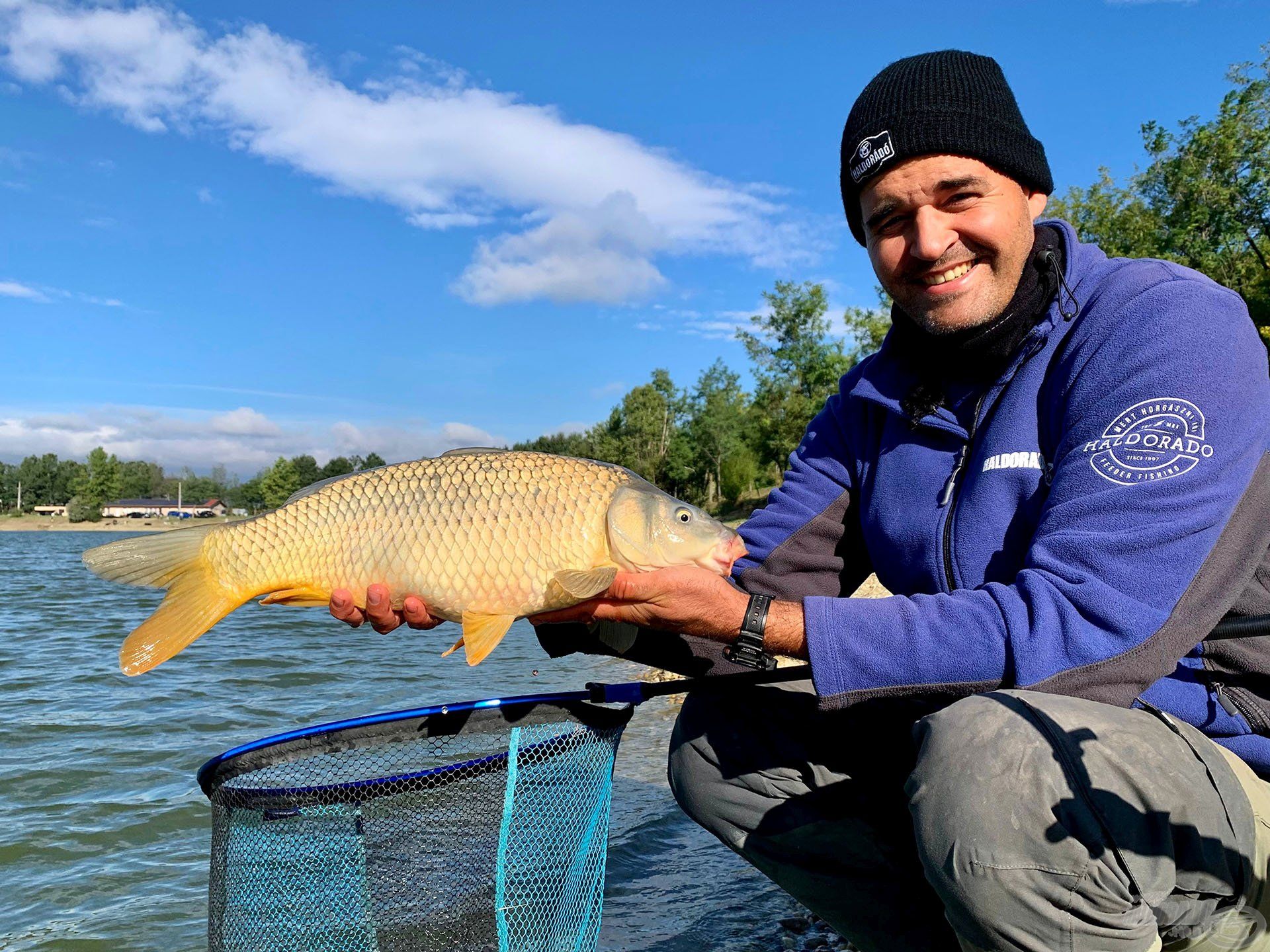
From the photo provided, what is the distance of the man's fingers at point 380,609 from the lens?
2.33 m

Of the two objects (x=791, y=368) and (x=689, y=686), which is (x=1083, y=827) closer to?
(x=689, y=686)

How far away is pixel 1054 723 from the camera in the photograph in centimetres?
149

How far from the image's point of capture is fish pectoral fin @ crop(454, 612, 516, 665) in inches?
89.6

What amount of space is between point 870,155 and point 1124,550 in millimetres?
1102

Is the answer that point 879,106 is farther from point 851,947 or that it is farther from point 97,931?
point 97,931

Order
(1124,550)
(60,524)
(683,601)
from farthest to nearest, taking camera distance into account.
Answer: (60,524) < (683,601) < (1124,550)

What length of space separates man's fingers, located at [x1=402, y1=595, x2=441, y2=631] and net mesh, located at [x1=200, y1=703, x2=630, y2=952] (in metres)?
0.28

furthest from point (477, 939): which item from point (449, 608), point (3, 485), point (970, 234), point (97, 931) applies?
point (3, 485)

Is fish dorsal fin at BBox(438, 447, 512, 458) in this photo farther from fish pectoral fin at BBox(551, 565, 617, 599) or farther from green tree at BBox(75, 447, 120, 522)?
green tree at BBox(75, 447, 120, 522)

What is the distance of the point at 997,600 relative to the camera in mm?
1657

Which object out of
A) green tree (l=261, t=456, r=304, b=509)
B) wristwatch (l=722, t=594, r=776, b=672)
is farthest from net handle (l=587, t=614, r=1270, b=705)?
green tree (l=261, t=456, r=304, b=509)

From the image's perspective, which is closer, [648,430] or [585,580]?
[585,580]

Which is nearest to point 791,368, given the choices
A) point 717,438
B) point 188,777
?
point 717,438

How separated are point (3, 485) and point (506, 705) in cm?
11994
